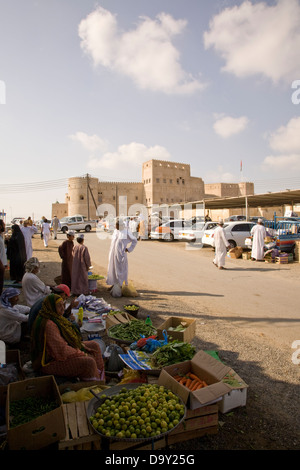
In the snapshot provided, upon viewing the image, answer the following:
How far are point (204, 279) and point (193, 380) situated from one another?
6.56 metres

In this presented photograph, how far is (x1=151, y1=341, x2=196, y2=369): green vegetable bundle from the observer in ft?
11.8

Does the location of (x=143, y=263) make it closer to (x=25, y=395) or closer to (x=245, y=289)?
(x=245, y=289)

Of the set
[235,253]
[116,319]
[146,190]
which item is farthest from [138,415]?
[146,190]


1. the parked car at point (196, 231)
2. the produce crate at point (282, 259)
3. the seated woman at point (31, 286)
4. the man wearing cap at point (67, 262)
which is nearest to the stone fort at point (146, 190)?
the parked car at point (196, 231)

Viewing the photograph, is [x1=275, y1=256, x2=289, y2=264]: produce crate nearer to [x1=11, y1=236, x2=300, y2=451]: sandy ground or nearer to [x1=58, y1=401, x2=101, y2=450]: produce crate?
[x1=11, y1=236, x2=300, y2=451]: sandy ground

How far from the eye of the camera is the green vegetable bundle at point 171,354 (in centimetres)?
361

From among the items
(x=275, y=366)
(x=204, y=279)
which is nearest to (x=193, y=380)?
(x=275, y=366)

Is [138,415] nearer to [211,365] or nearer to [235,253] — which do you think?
[211,365]

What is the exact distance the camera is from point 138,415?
2.66 m

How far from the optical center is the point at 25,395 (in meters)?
2.97

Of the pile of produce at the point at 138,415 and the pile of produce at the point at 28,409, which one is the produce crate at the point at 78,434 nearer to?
the pile of produce at the point at 138,415

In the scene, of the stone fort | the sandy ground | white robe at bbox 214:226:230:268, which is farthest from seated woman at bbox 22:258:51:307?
the stone fort

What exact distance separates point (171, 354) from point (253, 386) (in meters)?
1.09

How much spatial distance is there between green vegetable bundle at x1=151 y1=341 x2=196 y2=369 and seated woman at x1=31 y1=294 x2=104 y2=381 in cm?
71
